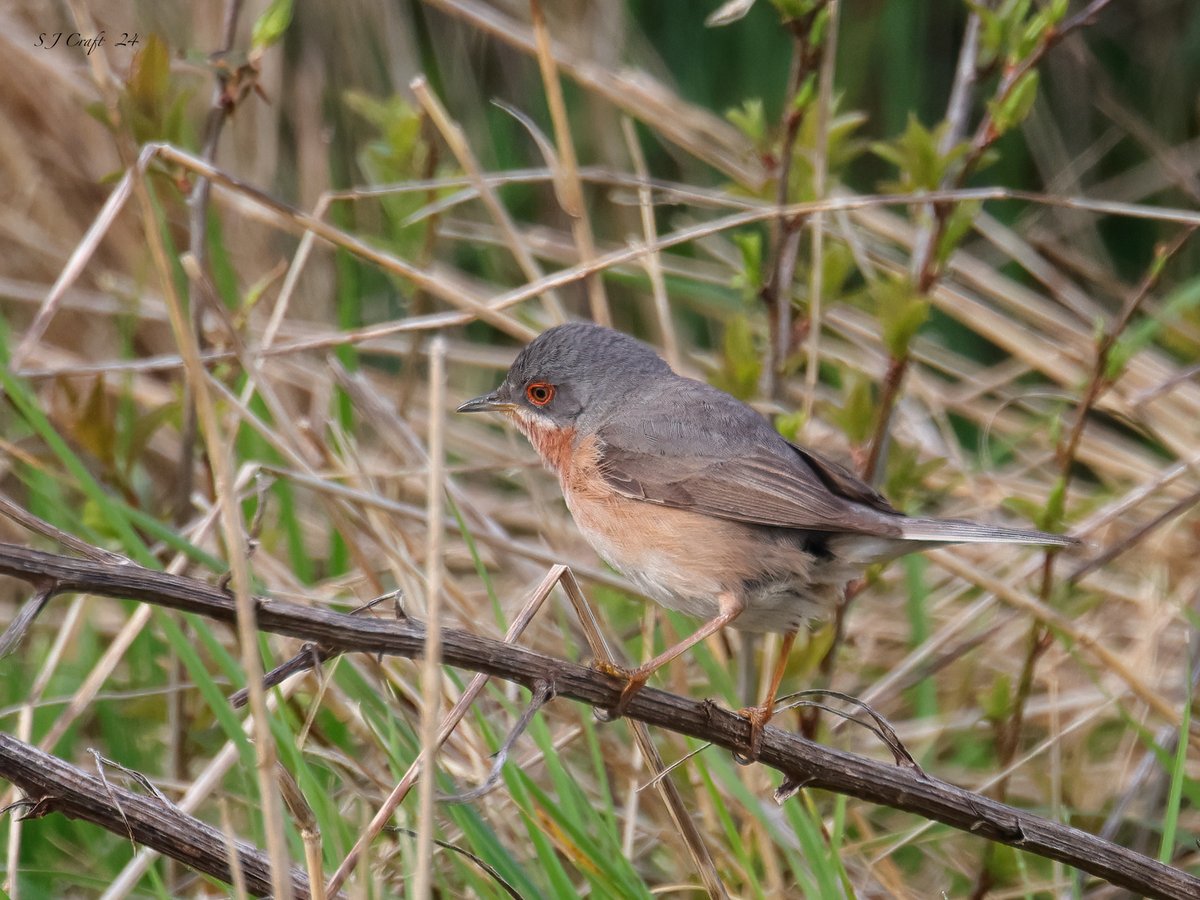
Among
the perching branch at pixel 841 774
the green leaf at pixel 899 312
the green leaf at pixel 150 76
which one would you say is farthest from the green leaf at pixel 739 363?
the green leaf at pixel 150 76

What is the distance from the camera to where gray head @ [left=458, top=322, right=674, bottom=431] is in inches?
145

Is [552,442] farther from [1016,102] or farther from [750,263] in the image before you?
[1016,102]

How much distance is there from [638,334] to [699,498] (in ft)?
11.2

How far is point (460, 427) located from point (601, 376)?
2.45 meters

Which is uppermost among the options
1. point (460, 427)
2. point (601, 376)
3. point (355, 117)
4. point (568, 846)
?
point (355, 117)

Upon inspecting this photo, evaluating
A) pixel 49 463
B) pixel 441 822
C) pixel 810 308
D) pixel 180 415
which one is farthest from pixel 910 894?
pixel 49 463

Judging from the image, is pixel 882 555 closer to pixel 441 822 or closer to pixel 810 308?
pixel 810 308

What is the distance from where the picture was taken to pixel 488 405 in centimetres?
383

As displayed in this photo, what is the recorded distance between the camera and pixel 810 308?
3.74 m

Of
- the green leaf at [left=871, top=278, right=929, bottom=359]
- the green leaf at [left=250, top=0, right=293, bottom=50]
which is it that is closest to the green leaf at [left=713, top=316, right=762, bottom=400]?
the green leaf at [left=871, top=278, right=929, bottom=359]

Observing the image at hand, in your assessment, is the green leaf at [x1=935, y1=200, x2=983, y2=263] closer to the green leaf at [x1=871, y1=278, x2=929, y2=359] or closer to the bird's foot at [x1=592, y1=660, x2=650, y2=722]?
the green leaf at [x1=871, y1=278, x2=929, y2=359]

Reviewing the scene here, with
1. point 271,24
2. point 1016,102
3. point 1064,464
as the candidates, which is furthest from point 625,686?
point 271,24

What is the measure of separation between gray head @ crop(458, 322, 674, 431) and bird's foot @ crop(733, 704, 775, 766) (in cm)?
119

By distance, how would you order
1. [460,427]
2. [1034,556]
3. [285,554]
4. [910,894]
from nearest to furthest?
1. [910,894]
2. [1034,556]
3. [285,554]
4. [460,427]
